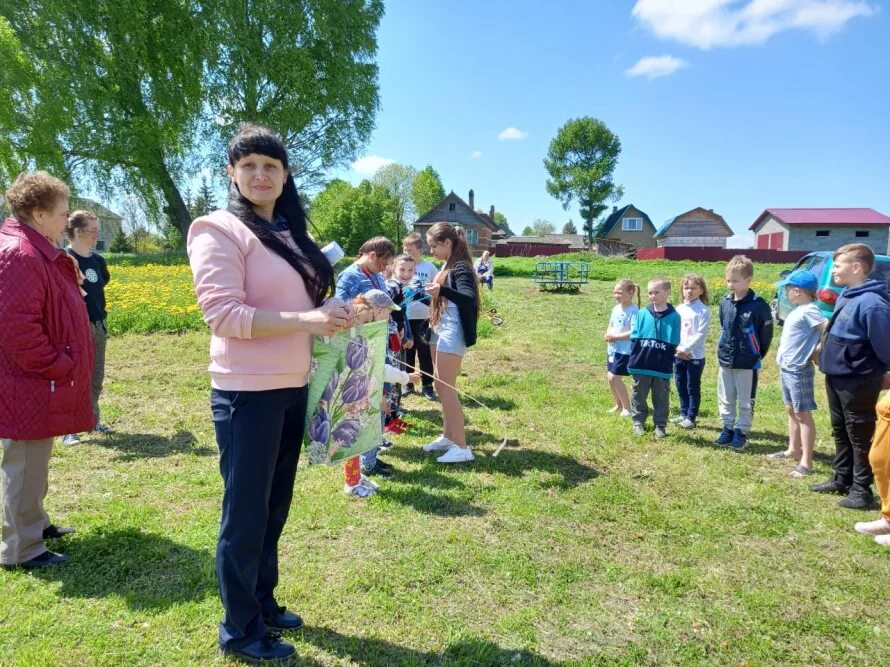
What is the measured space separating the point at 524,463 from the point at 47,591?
3.77 meters

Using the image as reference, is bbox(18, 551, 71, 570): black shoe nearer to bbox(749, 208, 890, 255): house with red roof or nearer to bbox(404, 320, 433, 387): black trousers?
bbox(404, 320, 433, 387): black trousers

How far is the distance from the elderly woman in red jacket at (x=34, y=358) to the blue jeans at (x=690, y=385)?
20.6 ft

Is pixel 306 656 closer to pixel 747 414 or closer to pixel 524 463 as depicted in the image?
pixel 524 463

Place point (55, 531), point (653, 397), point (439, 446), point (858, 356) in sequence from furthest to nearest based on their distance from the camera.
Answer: point (653, 397) < point (439, 446) < point (858, 356) < point (55, 531)

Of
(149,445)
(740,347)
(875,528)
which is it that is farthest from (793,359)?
(149,445)

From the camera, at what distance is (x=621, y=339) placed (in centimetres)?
671

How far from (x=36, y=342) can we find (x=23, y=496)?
0.97 m

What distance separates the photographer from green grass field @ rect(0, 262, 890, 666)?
2.78 metres

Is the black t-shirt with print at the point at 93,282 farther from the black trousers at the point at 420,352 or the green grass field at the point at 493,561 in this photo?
the black trousers at the point at 420,352

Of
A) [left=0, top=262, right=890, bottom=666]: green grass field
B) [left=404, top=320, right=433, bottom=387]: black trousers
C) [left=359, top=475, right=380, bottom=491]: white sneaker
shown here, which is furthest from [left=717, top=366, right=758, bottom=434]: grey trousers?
[left=359, top=475, right=380, bottom=491]: white sneaker

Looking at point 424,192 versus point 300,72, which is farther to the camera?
point 424,192

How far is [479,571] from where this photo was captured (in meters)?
3.44

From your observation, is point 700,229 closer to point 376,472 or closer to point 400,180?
point 400,180

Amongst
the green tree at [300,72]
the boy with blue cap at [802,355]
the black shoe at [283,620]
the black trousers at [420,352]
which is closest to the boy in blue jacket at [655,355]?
the boy with blue cap at [802,355]
